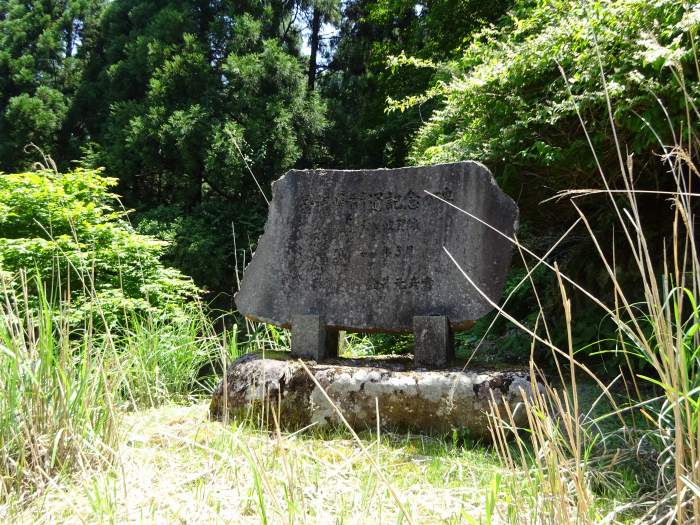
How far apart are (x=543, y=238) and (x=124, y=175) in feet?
19.7

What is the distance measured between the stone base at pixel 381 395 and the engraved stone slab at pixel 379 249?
318mm

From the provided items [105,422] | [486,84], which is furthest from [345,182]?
[105,422]

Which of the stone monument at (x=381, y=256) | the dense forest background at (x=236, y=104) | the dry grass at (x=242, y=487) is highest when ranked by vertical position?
the dense forest background at (x=236, y=104)

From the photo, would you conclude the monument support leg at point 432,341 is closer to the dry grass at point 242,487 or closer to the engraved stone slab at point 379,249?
the engraved stone slab at point 379,249

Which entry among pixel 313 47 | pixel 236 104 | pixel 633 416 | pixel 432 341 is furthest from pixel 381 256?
pixel 313 47

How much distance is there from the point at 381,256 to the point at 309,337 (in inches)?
21.2

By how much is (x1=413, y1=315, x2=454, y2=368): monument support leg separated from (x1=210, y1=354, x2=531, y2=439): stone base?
0.09m

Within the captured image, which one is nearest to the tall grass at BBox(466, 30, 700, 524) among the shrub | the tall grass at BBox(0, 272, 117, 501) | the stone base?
the stone base

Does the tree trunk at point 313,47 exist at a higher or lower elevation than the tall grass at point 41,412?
higher

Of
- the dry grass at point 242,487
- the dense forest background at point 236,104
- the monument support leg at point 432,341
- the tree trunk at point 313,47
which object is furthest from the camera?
the tree trunk at point 313,47

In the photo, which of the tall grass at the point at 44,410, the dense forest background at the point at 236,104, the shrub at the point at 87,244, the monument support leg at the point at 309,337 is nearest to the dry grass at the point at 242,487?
the tall grass at the point at 44,410

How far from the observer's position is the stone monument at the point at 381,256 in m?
2.91

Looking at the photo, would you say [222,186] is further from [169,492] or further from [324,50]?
[169,492]

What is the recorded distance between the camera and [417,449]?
2.43 metres
